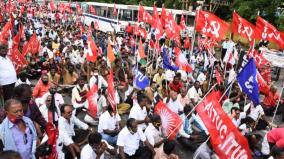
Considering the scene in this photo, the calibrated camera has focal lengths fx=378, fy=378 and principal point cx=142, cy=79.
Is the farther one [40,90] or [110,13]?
[110,13]

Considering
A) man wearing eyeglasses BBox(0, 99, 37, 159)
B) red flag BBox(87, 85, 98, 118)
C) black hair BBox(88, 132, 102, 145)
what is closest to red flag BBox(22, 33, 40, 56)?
red flag BBox(87, 85, 98, 118)

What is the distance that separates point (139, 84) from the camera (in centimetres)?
930

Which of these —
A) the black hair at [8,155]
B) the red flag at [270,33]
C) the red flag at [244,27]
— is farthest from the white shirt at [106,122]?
the red flag at [270,33]

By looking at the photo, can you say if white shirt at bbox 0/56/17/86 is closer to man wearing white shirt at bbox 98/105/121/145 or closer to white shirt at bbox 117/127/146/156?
man wearing white shirt at bbox 98/105/121/145

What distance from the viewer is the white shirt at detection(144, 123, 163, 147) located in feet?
21.3

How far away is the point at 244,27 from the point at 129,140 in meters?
5.37

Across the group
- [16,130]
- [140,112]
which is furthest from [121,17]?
[16,130]

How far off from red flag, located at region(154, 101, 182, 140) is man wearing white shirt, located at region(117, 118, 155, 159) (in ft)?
1.77

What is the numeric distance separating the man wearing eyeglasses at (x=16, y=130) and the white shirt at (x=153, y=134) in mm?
2649

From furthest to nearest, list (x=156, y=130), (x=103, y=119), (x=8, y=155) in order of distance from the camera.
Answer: (x=103, y=119), (x=156, y=130), (x=8, y=155)

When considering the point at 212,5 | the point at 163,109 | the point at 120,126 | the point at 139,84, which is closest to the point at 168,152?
the point at 163,109

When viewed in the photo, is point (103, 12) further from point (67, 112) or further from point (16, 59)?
point (67, 112)

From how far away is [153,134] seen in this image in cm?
680

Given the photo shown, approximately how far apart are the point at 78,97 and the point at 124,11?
21.0 m
